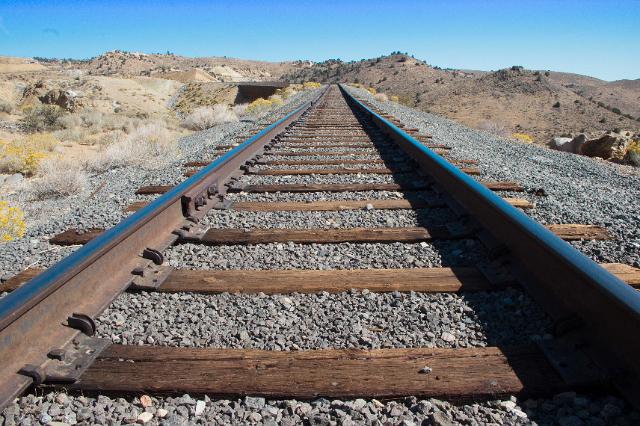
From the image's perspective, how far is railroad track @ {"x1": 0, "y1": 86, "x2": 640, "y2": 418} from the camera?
1.74m

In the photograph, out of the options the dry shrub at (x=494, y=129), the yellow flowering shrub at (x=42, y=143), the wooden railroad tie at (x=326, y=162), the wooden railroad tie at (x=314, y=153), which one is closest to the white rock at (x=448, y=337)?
the wooden railroad tie at (x=326, y=162)

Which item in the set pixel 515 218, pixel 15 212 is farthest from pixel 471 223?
pixel 15 212

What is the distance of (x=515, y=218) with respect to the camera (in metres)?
2.78

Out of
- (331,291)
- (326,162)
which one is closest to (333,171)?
(326,162)

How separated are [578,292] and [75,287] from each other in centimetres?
226

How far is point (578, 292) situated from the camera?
6.78ft

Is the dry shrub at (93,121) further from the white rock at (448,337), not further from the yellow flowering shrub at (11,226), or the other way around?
the white rock at (448,337)

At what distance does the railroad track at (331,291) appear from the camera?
68.6 inches

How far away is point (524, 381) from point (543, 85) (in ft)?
199

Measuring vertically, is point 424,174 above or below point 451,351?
above

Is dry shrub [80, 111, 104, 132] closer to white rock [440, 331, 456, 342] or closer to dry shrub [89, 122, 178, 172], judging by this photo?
dry shrub [89, 122, 178, 172]

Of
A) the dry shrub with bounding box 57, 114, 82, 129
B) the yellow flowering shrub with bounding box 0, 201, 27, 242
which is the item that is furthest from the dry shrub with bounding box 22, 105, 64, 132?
the yellow flowering shrub with bounding box 0, 201, 27, 242

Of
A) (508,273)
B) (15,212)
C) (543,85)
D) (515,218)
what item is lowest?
(15,212)

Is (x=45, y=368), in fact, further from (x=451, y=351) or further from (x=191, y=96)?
(x=191, y=96)
